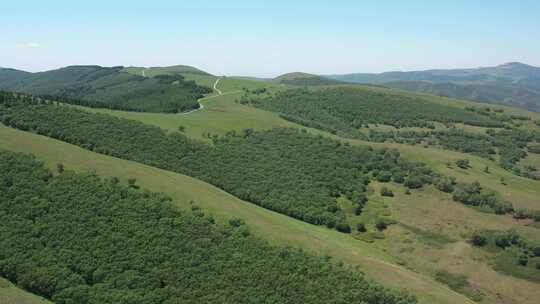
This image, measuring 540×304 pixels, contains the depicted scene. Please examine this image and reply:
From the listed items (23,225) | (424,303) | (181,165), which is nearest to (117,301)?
(23,225)

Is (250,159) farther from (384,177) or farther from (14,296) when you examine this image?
(14,296)

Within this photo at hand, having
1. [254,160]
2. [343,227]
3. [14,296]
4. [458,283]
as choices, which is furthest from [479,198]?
[14,296]

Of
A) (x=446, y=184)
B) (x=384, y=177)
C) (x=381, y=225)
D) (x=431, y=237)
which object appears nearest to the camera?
(x=431, y=237)

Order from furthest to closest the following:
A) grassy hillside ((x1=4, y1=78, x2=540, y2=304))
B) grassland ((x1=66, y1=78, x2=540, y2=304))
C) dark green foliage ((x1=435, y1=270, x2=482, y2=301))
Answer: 1. grassland ((x1=66, y1=78, x2=540, y2=304))
2. grassy hillside ((x1=4, y1=78, x2=540, y2=304))
3. dark green foliage ((x1=435, y1=270, x2=482, y2=301))

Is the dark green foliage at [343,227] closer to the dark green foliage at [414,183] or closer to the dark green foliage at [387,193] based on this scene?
the dark green foliage at [387,193]

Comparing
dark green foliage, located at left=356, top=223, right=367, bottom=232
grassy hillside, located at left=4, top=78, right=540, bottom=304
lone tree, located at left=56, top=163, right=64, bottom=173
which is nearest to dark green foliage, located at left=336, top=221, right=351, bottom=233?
dark green foliage, located at left=356, top=223, right=367, bottom=232

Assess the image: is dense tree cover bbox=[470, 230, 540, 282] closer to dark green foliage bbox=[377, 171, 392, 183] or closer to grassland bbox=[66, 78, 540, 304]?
grassland bbox=[66, 78, 540, 304]
